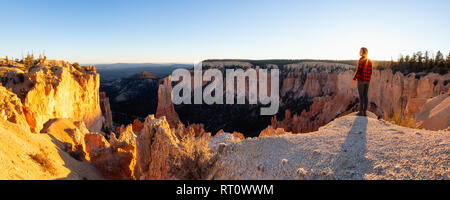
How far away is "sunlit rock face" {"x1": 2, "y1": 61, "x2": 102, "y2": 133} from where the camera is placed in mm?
10781

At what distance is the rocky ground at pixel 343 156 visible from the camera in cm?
306

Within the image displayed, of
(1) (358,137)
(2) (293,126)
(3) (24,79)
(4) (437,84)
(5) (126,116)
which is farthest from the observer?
(5) (126,116)

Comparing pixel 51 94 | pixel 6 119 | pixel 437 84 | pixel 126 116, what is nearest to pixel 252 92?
pixel 126 116

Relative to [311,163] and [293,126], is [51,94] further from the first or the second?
[293,126]

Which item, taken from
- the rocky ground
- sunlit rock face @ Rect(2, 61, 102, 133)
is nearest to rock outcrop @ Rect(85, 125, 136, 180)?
sunlit rock face @ Rect(2, 61, 102, 133)

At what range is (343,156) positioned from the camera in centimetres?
364

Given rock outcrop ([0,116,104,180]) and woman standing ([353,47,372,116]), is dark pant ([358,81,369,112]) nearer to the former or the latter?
woman standing ([353,47,372,116])

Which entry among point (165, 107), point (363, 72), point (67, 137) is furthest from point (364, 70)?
point (165, 107)

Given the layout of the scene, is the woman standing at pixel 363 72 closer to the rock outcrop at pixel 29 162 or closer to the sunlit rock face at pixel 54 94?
the rock outcrop at pixel 29 162

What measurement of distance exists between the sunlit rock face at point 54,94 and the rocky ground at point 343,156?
10318mm

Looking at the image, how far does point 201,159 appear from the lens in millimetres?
3691

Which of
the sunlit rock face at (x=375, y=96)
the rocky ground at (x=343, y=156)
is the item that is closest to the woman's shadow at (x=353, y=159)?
the rocky ground at (x=343, y=156)

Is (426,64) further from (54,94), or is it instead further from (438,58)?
(54,94)
